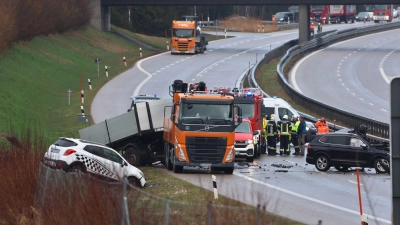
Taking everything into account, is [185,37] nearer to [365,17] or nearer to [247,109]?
[247,109]

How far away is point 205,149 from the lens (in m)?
23.6

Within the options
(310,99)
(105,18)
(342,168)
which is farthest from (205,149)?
(105,18)

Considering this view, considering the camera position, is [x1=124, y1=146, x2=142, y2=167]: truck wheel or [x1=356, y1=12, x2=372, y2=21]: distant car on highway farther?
[x1=356, y1=12, x2=372, y2=21]: distant car on highway

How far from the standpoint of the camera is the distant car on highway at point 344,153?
25.7 metres

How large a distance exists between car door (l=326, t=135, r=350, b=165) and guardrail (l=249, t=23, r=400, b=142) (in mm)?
4279

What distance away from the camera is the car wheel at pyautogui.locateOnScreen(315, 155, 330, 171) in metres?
26.3

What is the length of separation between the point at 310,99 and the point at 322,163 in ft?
53.3

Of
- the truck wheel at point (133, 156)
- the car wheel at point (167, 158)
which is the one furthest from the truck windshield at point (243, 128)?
the truck wheel at point (133, 156)

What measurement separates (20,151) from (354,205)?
8.28m

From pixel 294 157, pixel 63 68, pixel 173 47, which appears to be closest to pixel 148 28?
pixel 173 47

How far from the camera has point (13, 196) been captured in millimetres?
14867

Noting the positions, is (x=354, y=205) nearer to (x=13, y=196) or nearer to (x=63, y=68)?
(x=13, y=196)

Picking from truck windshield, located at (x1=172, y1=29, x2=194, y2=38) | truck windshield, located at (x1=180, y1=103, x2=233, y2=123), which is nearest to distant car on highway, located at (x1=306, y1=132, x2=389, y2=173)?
truck windshield, located at (x1=180, y1=103, x2=233, y2=123)

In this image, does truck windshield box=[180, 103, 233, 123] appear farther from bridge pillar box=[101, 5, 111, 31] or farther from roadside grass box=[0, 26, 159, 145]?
bridge pillar box=[101, 5, 111, 31]
